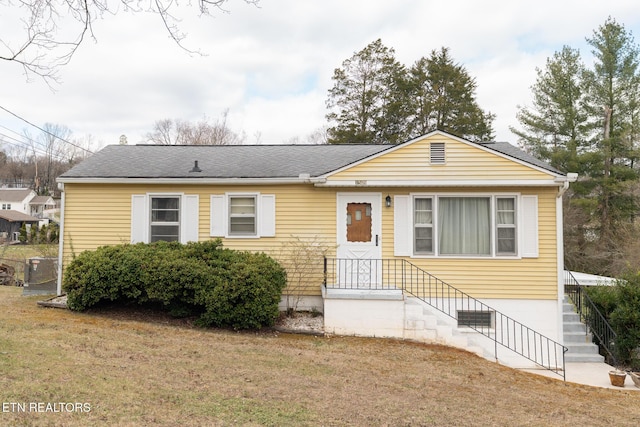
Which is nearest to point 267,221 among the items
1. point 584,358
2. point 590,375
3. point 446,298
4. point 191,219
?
point 191,219

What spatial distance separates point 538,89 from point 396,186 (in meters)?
20.6

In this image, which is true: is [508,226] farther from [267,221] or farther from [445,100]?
[445,100]

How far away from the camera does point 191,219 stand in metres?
10.4

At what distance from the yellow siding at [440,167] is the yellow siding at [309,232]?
39 centimetres

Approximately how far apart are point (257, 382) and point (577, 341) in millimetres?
8179

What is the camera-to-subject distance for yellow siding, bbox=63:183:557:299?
9.66 metres

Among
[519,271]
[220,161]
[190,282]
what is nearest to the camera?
[190,282]

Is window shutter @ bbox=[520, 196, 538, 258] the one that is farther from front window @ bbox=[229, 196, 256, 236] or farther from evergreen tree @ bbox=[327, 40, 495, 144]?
evergreen tree @ bbox=[327, 40, 495, 144]

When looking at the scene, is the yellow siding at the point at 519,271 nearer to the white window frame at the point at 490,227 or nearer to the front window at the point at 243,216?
the white window frame at the point at 490,227

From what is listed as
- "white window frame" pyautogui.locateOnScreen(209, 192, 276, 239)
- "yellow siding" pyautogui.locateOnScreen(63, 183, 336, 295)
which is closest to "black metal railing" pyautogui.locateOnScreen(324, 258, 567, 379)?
"yellow siding" pyautogui.locateOnScreen(63, 183, 336, 295)

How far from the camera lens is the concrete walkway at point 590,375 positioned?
8.12 meters

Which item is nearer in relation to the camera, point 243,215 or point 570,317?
point 570,317

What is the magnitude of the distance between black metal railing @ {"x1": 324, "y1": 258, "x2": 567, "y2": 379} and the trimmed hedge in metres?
1.72

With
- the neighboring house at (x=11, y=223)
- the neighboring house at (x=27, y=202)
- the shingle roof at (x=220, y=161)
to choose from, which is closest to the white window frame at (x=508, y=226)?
the shingle roof at (x=220, y=161)
